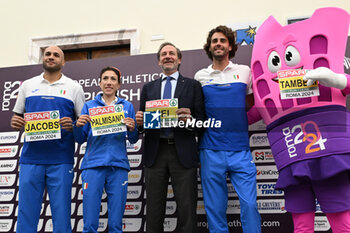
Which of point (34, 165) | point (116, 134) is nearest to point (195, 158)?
point (116, 134)

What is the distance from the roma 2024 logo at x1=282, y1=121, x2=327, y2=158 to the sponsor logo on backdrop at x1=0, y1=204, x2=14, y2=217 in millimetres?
2889

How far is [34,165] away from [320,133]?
206cm

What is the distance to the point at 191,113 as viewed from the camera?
2.52 metres

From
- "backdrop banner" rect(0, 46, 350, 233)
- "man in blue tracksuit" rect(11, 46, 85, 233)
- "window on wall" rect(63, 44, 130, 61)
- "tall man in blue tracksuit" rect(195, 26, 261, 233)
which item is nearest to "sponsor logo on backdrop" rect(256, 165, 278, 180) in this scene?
"backdrop banner" rect(0, 46, 350, 233)

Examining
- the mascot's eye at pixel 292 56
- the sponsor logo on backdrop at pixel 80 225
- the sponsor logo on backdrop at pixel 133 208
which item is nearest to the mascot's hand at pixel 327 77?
the mascot's eye at pixel 292 56

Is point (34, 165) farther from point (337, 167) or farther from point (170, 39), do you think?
point (170, 39)

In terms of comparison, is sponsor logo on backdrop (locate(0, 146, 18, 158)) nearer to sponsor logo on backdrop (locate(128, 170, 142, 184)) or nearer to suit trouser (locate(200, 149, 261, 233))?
sponsor logo on backdrop (locate(128, 170, 142, 184))

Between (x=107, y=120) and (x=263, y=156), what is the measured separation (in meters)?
1.50

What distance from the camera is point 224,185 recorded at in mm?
2400

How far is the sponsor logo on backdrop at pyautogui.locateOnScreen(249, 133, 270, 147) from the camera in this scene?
122 inches

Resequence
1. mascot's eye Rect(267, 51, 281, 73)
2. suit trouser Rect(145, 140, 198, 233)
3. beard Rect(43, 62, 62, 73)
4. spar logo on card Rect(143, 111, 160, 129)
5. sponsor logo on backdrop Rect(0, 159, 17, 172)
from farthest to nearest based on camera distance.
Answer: sponsor logo on backdrop Rect(0, 159, 17, 172) < beard Rect(43, 62, 62, 73) < spar logo on card Rect(143, 111, 160, 129) < suit trouser Rect(145, 140, 198, 233) < mascot's eye Rect(267, 51, 281, 73)

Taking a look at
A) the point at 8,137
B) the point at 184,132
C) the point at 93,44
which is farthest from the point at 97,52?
the point at 184,132

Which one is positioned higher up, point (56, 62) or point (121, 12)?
point (121, 12)

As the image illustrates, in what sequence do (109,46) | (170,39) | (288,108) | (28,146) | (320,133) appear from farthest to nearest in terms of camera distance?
(109,46) < (170,39) < (28,146) < (288,108) < (320,133)
